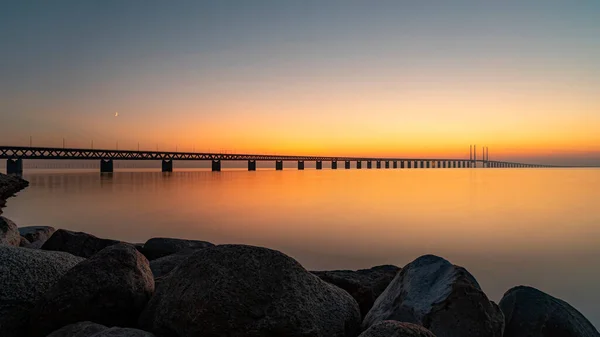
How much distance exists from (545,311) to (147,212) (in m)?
30.3

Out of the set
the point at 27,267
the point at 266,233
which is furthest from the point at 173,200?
the point at 27,267

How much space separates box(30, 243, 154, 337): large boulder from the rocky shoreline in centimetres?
1

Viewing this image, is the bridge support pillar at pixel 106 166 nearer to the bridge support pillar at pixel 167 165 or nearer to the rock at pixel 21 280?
the bridge support pillar at pixel 167 165

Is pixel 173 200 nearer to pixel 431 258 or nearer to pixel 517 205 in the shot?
pixel 517 205

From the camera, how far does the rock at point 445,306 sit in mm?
5387

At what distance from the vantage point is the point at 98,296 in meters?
6.07

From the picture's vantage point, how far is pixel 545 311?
20.4 feet

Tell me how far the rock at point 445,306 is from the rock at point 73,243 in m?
7.88

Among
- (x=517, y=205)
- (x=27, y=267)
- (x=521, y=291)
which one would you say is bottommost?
(x=517, y=205)

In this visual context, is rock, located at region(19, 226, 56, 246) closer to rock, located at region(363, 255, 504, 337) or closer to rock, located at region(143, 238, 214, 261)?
rock, located at region(143, 238, 214, 261)

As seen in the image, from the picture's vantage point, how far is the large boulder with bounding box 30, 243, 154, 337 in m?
5.93

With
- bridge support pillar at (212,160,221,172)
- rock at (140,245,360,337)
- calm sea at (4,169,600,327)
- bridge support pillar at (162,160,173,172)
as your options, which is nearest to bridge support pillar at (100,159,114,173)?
bridge support pillar at (162,160,173,172)

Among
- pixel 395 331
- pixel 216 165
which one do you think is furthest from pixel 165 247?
pixel 216 165

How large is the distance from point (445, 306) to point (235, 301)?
8.00ft
